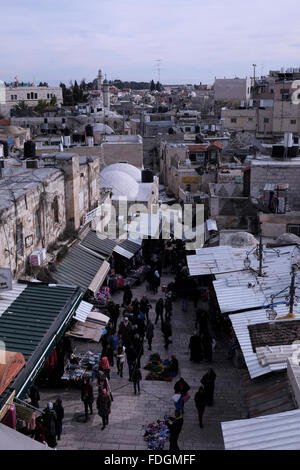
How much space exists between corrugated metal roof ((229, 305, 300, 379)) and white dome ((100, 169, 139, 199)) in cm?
1485

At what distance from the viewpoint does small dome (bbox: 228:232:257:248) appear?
56.1ft

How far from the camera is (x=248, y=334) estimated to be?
1115 cm

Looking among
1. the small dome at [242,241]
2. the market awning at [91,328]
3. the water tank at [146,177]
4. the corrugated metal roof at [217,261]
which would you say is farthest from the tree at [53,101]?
the market awning at [91,328]

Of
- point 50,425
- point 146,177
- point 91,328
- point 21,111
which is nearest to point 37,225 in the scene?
point 91,328

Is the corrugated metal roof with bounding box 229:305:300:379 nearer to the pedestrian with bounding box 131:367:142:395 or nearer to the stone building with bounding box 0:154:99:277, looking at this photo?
the pedestrian with bounding box 131:367:142:395

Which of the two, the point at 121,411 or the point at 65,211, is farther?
the point at 65,211

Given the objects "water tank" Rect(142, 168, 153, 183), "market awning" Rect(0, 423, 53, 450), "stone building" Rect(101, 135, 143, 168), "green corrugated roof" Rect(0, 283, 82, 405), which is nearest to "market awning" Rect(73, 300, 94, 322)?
"green corrugated roof" Rect(0, 283, 82, 405)

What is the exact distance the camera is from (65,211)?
1747 cm

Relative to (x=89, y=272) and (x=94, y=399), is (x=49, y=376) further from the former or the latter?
(x=89, y=272)

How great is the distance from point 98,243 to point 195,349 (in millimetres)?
6715

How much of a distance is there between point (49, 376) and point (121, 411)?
2050 mm

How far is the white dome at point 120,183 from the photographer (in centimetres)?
2642
